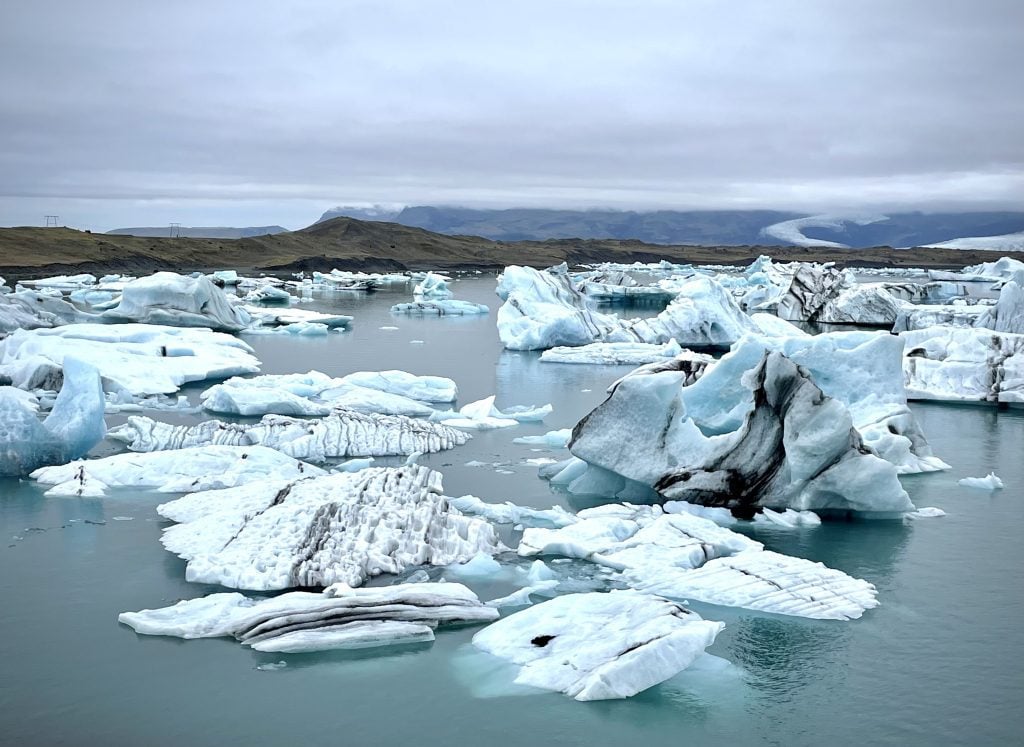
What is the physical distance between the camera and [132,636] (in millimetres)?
5281

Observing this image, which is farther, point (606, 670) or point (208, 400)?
point (208, 400)

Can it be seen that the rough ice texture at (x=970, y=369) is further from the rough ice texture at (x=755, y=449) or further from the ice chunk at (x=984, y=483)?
the rough ice texture at (x=755, y=449)

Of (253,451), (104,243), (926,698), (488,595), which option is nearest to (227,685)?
(488,595)

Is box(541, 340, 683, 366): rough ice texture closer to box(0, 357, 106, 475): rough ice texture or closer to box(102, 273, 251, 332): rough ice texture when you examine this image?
box(102, 273, 251, 332): rough ice texture

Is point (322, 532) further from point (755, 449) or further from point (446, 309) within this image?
point (446, 309)

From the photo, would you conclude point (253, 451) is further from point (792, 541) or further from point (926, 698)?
point (926, 698)

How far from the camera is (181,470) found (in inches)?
330

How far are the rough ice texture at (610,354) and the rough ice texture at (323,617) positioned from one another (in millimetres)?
11672

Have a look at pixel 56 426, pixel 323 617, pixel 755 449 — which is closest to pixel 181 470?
pixel 56 426

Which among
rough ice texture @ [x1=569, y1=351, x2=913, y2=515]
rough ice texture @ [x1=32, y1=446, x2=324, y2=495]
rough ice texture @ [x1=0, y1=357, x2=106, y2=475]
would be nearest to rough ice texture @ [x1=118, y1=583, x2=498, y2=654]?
rough ice texture @ [x1=32, y1=446, x2=324, y2=495]

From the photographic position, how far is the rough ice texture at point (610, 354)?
56.8 feet

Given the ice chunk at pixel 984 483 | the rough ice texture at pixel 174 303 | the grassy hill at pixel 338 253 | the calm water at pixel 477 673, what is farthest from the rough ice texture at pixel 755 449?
the grassy hill at pixel 338 253

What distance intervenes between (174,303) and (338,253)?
37.4 m

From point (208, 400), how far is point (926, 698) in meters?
9.02
